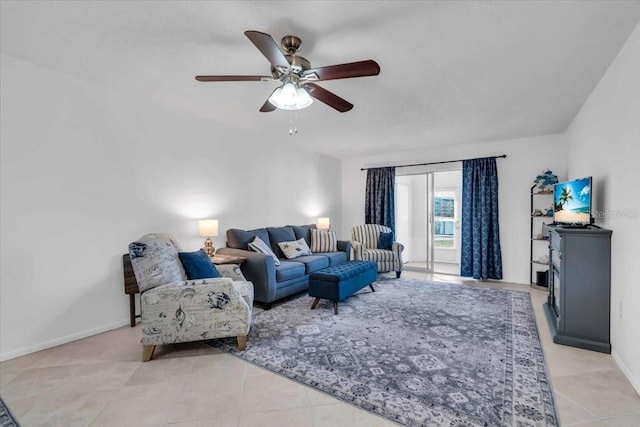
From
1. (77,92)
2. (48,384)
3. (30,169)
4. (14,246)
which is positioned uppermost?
(77,92)

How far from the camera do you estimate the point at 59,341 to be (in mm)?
2688

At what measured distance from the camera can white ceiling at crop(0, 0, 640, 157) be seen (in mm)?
1844

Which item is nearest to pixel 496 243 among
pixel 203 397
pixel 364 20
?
pixel 364 20

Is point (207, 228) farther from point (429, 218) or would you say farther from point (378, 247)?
point (429, 218)

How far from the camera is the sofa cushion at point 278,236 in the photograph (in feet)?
14.8

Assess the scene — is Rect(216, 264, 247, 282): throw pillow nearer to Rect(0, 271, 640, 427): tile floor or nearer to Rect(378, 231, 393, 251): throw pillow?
Rect(0, 271, 640, 427): tile floor

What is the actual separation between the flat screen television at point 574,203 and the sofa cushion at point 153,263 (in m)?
3.83

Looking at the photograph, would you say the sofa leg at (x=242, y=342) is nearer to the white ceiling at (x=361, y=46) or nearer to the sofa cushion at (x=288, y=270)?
the sofa cushion at (x=288, y=270)

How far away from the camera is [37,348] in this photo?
2.56 metres

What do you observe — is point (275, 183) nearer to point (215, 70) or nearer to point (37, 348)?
point (215, 70)

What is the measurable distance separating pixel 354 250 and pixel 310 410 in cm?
363

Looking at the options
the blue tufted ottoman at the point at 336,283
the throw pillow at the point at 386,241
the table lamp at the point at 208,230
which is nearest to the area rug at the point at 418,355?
the blue tufted ottoman at the point at 336,283

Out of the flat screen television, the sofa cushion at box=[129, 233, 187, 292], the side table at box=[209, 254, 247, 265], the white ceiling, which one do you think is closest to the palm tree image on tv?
the flat screen television

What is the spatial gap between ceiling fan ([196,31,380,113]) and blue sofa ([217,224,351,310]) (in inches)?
76.9
